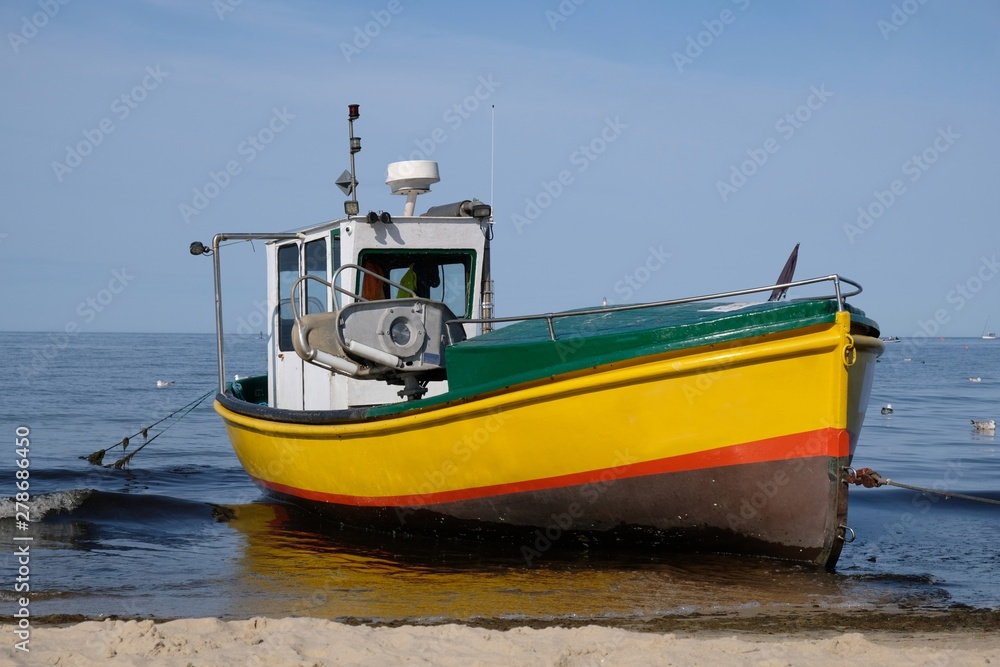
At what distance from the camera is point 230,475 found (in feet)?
41.6

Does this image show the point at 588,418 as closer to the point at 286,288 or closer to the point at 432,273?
the point at 432,273

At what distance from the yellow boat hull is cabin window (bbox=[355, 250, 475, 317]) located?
A: 158 centimetres

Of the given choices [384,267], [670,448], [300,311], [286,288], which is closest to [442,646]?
[670,448]

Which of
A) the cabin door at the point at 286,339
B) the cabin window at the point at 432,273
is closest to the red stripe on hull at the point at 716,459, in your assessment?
the cabin window at the point at 432,273

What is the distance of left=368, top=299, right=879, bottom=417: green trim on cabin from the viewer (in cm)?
587

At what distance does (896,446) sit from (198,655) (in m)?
12.8

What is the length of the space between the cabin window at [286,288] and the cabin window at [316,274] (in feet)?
0.78

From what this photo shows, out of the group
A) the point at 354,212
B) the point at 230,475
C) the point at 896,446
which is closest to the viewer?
the point at 354,212

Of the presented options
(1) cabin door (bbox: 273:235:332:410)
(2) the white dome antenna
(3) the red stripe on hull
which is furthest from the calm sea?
(2) the white dome antenna

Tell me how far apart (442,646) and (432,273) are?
4395 millimetres

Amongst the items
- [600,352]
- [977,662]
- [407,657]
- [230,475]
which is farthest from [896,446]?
[407,657]

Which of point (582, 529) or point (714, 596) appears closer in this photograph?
point (714, 596)

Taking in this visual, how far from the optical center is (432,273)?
8578 millimetres

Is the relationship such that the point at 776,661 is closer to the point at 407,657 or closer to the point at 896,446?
the point at 407,657
